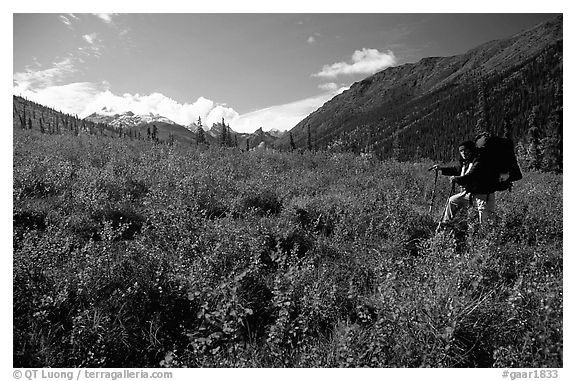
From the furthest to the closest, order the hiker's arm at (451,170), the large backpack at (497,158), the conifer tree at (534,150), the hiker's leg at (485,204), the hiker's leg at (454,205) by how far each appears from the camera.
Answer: the conifer tree at (534,150)
the hiker's arm at (451,170)
the hiker's leg at (454,205)
the hiker's leg at (485,204)
the large backpack at (497,158)

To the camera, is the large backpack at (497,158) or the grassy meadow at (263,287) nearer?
the grassy meadow at (263,287)

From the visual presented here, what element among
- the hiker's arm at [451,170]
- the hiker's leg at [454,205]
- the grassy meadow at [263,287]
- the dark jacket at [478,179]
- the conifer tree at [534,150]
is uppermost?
the conifer tree at [534,150]

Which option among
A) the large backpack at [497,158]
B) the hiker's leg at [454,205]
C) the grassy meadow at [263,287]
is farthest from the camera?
the hiker's leg at [454,205]

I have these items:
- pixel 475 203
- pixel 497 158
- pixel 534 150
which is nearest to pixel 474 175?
pixel 497 158

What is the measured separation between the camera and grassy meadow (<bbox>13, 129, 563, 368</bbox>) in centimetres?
292

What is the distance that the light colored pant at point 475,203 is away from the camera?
5328mm

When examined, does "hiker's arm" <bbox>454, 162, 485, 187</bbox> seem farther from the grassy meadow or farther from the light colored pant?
the grassy meadow

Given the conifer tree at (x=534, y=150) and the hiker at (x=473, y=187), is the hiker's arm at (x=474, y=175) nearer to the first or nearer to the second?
the hiker at (x=473, y=187)

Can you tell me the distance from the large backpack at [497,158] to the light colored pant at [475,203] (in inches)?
8.9

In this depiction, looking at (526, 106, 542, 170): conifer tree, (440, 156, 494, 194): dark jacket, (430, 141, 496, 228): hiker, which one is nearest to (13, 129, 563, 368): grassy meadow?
(430, 141, 496, 228): hiker

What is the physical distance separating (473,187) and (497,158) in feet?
1.85

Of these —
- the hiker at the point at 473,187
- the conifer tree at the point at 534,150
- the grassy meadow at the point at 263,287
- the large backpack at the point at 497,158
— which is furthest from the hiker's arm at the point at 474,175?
the conifer tree at the point at 534,150

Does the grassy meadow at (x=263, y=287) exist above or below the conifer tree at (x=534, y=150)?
below
